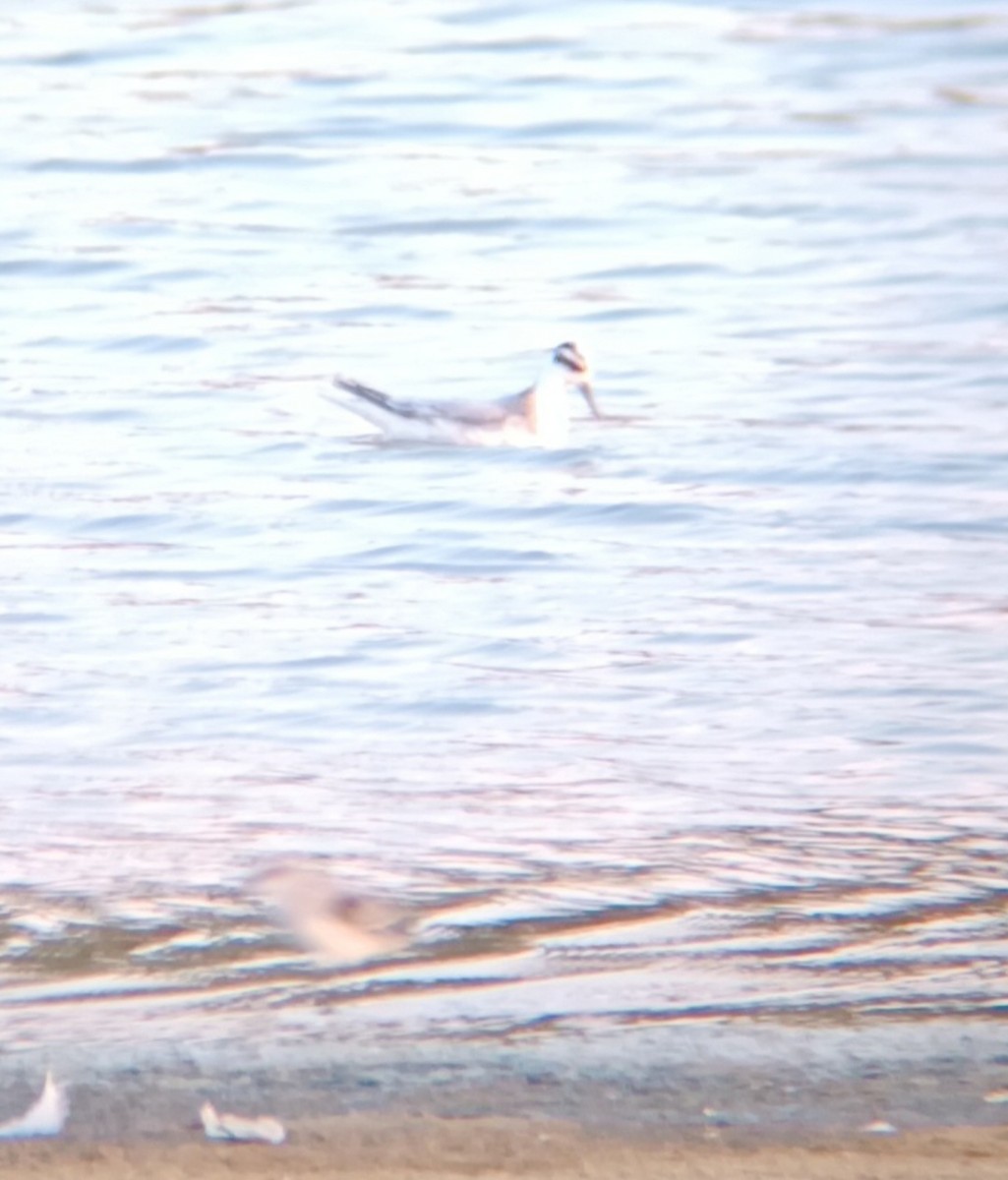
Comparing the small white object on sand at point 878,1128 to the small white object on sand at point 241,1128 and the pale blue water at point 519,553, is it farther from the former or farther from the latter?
the small white object on sand at point 241,1128

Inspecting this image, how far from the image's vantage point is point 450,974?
13.9 ft

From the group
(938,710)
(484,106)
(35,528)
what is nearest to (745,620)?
(938,710)

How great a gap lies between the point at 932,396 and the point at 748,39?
8.89 metres

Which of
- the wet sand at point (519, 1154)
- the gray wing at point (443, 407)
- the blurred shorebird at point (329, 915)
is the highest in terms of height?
the wet sand at point (519, 1154)

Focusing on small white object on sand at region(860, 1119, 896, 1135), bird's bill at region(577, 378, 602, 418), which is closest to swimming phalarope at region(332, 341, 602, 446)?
bird's bill at region(577, 378, 602, 418)

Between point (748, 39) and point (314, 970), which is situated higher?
point (314, 970)

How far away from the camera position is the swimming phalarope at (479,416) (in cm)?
883

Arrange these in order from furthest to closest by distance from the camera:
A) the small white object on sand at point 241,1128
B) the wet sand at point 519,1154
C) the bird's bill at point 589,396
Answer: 1. the bird's bill at point 589,396
2. the small white object on sand at point 241,1128
3. the wet sand at point 519,1154

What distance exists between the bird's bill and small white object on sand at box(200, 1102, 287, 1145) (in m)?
5.79

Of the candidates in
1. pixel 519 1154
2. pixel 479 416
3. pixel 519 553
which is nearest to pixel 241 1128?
pixel 519 1154

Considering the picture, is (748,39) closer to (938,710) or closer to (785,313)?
(785,313)

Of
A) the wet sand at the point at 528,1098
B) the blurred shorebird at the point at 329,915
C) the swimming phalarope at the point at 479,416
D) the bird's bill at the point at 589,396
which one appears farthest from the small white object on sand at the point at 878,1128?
the bird's bill at the point at 589,396

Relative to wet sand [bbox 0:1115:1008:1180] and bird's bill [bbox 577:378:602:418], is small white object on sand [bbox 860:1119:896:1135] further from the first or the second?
bird's bill [bbox 577:378:602:418]

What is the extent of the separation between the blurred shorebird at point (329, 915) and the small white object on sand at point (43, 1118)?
0.69 metres
